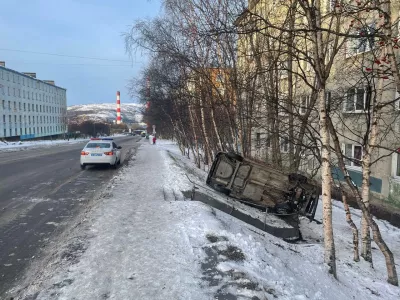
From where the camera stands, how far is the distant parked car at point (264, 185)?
8.04m

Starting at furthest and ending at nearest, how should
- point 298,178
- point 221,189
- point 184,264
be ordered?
point 221,189 < point 298,178 < point 184,264

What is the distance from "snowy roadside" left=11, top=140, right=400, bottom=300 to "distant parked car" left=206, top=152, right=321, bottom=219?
4.62ft

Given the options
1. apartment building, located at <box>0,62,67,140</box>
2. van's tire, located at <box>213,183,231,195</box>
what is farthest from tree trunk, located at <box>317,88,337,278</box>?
apartment building, located at <box>0,62,67,140</box>

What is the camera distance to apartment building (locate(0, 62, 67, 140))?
5825cm

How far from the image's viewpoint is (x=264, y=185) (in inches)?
336

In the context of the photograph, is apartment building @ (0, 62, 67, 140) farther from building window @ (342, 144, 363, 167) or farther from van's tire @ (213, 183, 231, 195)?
building window @ (342, 144, 363, 167)

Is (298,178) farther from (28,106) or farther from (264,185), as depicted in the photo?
(28,106)

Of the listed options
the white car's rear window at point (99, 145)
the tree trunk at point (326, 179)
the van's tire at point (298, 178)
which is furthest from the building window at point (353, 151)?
the white car's rear window at point (99, 145)

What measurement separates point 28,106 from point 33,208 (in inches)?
2742

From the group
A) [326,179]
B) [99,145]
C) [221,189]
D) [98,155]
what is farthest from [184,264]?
[99,145]

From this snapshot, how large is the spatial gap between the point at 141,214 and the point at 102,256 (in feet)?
7.28

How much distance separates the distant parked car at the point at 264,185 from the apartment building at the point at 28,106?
190 feet

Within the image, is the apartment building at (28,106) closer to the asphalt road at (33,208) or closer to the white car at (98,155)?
the white car at (98,155)

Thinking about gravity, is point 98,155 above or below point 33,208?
above
